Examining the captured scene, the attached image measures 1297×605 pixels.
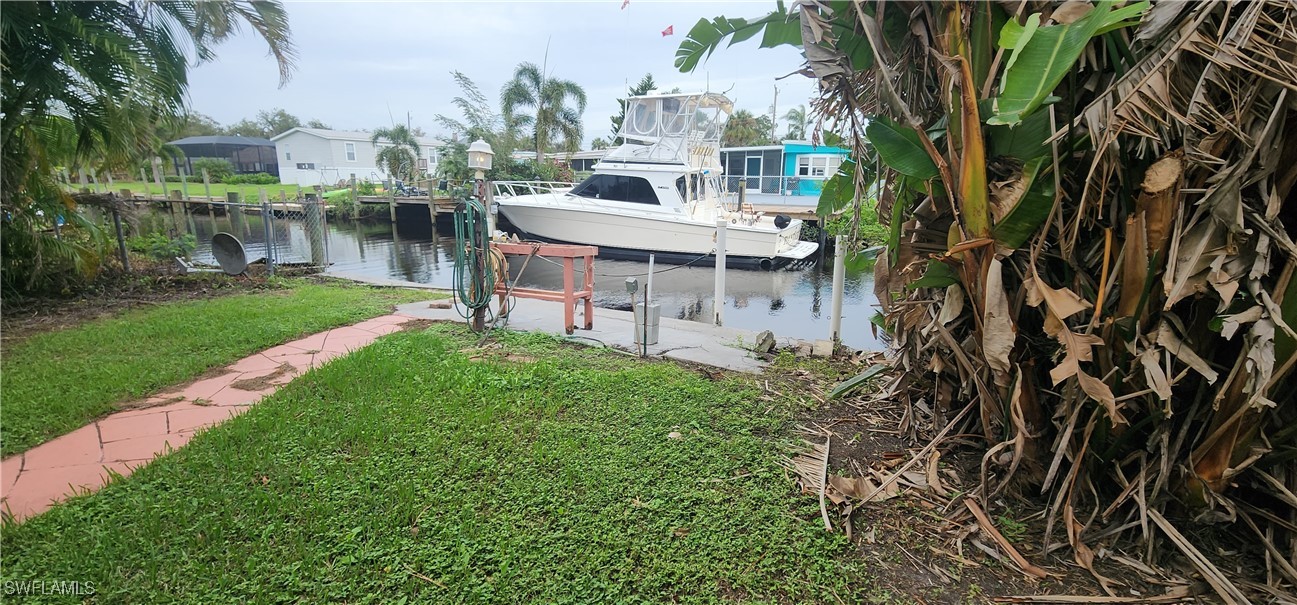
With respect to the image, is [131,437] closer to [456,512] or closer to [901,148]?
[456,512]

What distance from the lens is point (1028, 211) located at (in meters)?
2.10

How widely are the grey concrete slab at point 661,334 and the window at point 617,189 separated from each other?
8.62m

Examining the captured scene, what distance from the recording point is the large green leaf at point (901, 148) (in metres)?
2.41

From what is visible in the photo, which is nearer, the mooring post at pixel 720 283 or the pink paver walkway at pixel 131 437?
the pink paver walkway at pixel 131 437

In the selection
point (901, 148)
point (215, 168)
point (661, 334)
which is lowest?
point (661, 334)

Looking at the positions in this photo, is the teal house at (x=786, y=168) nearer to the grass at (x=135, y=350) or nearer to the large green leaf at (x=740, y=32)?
the grass at (x=135, y=350)

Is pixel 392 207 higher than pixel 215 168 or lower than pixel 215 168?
lower

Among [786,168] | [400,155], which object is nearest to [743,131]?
[786,168]

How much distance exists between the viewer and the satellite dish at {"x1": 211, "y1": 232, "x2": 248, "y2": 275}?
25.9 feet

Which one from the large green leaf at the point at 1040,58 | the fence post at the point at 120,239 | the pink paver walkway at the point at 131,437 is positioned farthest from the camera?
the fence post at the point at 120,239

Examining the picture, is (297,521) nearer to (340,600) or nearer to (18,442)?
(340,600)

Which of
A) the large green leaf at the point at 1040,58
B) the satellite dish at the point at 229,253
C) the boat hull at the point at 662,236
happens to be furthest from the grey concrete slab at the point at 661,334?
the boat hull at the point at 662,236

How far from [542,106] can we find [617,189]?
1263 cm

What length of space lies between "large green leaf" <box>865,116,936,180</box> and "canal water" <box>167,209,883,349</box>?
8.82 ft
